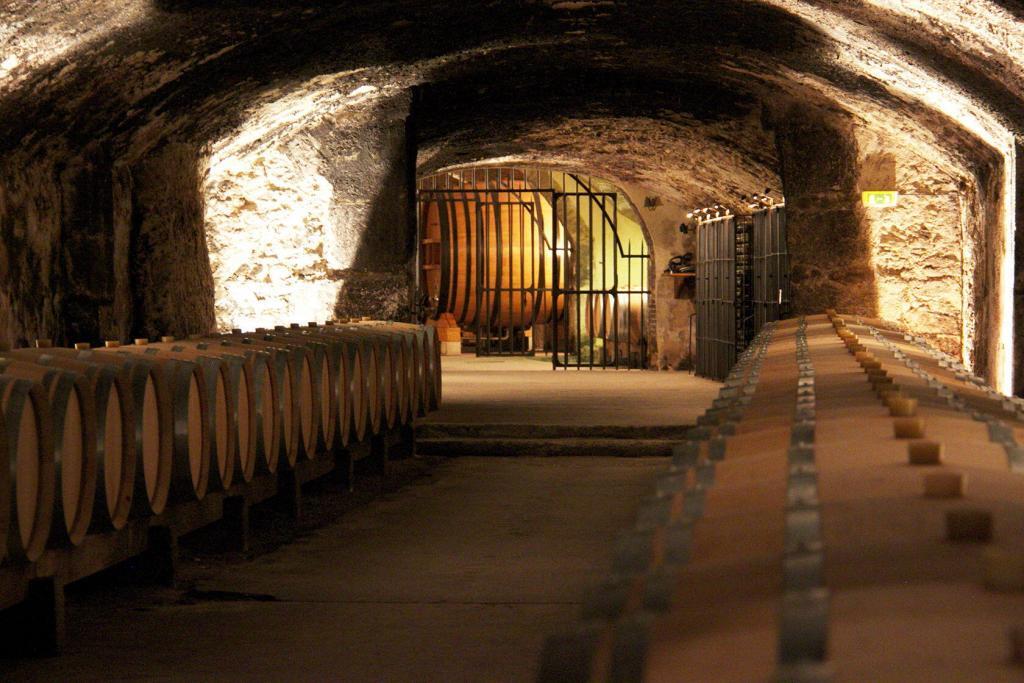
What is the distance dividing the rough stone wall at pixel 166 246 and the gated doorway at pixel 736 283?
4.05 meters

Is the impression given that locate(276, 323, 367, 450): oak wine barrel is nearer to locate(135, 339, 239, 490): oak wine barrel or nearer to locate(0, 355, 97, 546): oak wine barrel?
locate(135, 339, 239, 490): oak wine barrel

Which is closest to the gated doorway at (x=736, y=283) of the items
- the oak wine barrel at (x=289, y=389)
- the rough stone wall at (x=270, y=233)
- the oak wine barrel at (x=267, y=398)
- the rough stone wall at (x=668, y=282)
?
the rough stone wall at (x=668, y=282)

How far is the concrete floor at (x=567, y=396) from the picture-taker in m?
9.56

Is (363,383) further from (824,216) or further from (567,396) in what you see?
(567,396)

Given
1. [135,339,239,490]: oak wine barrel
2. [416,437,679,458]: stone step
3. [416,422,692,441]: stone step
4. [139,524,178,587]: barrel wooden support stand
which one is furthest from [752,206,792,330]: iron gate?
[139,524,178,587]: barrel wooden support stand

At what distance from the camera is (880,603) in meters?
1.25

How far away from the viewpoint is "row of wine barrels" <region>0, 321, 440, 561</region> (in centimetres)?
360

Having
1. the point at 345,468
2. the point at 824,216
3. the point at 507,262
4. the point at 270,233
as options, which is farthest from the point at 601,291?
the point at 345,468

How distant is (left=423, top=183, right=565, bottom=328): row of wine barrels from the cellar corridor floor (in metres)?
12.5

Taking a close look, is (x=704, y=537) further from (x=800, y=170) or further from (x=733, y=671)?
(x=800, y=170)

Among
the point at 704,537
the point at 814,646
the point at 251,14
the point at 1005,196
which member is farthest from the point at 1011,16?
the point at 814,646

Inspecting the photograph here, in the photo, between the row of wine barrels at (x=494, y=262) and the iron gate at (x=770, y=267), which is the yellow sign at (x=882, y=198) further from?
the row of wine barrels at (x=494, y=262)

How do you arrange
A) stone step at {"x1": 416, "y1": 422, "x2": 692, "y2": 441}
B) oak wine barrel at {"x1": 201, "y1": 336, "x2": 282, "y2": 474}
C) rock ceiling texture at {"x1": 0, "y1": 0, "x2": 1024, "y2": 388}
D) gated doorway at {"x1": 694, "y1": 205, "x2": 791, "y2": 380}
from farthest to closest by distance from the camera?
gated doorway at {"x1": 694, "y1": 205, "x2": 791, "y2": 380} < stone step at {"x1": 416, "y1": 422, "x2": 692, "y2": 441} < rock ceiling texture at {"x1": 0, "y1": 0, "x2": 1024, "y2": 388} < oak wine barrel at {"x1": 201, "y1": 336, "x2": 282, "y2": 474}

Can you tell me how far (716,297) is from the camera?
13484 mm
